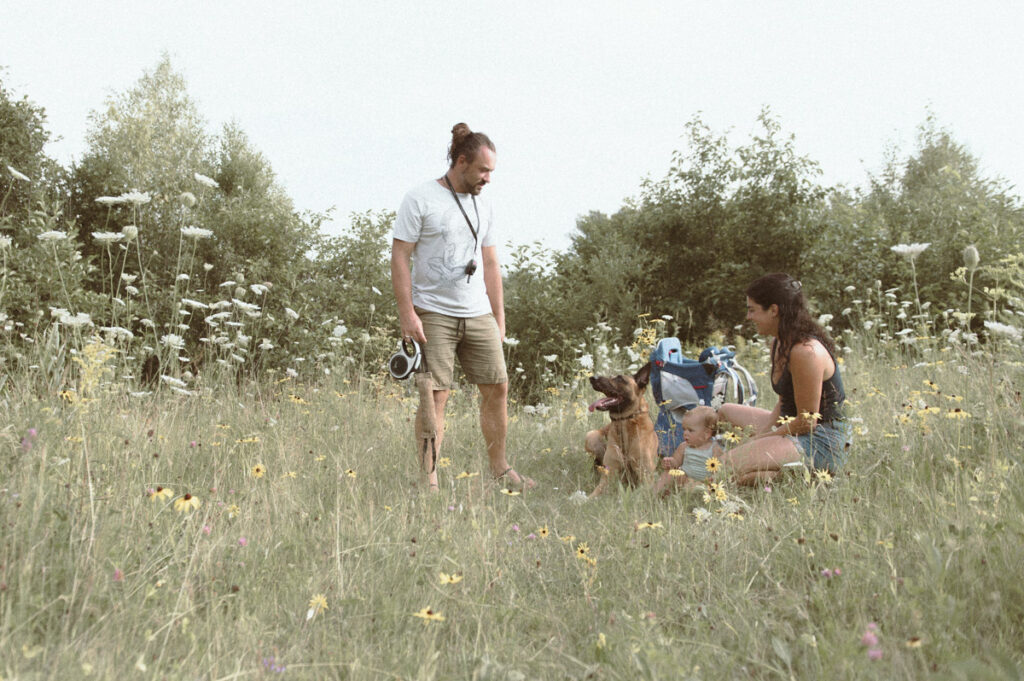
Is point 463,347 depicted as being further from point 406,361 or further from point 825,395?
point 825,395

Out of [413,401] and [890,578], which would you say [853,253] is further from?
[890,578]

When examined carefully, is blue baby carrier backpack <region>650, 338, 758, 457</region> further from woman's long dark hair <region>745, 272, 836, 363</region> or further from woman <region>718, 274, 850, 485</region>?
woman's long dark hair <region>745, 272, 836, 363</region>

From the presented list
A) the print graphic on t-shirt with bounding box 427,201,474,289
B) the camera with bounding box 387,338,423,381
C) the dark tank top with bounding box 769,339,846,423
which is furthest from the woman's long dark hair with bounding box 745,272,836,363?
the camera with bounding box 387,338,423,381

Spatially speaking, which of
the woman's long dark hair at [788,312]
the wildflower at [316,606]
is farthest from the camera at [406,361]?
the woman's long dark hair at [788,312]

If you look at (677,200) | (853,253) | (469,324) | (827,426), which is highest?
(677,200)

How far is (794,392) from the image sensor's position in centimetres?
396

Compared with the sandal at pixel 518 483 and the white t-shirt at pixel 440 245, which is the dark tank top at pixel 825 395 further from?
the white t-shirt at pixel 440 245

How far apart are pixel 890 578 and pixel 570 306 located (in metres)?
11.0

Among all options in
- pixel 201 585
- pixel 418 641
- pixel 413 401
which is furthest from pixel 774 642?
pixel 413 401

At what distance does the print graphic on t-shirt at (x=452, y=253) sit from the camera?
4215 mm

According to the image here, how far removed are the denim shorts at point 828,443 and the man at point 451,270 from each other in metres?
1.69

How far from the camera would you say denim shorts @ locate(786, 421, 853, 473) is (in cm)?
371

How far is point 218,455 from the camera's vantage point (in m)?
3.71

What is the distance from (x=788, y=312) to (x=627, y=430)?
1259 mm
